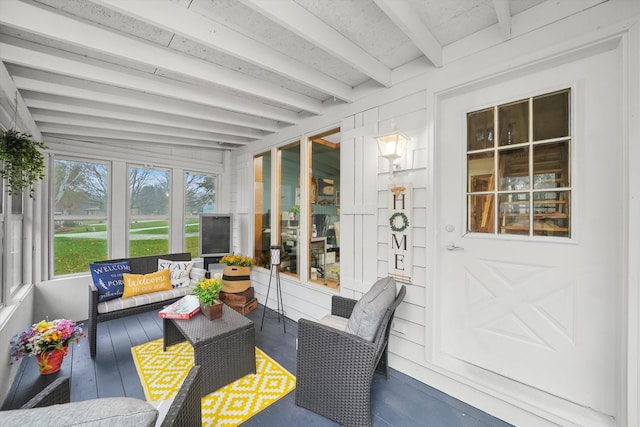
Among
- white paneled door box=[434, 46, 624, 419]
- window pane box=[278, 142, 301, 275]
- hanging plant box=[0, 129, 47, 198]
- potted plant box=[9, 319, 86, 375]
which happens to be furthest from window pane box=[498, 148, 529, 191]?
potted plant box=[9, 319, 86, 375]

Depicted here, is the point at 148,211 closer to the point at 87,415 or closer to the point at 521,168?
the point at 87,415

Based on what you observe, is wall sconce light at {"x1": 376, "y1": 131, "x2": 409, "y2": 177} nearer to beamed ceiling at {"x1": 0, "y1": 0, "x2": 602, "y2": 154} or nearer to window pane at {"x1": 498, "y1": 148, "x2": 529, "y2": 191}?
beamed ceiling at {"x1": 0, "y1": 0, "x2": 602, "y2": 154}

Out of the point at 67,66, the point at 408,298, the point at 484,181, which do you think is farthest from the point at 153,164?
the point at 484,181

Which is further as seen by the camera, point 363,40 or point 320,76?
point 320,76

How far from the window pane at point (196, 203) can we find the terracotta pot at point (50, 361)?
231 centimetres

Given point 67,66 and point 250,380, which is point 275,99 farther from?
point 250,380

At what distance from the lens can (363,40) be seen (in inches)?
78.4

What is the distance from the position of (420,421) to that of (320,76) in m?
2.78

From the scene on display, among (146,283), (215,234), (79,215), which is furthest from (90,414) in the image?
(79,215)

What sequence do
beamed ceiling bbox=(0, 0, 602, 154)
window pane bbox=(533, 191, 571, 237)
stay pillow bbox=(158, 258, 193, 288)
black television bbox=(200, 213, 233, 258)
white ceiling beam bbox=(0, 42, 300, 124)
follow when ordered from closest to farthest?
beamed ceiling bbox=(0, 0, 602, 154) < window pane bbox=(533, 191, 571, 237) < white ceiling beam bbox=(0, 42, 300, 124) < stay pillow bbox=(158, 258, 193, 288) < black television bbox=(200, 213, 233, 258)

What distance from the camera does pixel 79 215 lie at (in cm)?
363

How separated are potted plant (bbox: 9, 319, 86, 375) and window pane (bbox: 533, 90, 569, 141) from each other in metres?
3.91

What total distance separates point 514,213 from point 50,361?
382 cm

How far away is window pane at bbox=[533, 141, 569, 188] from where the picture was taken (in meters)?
1.69
